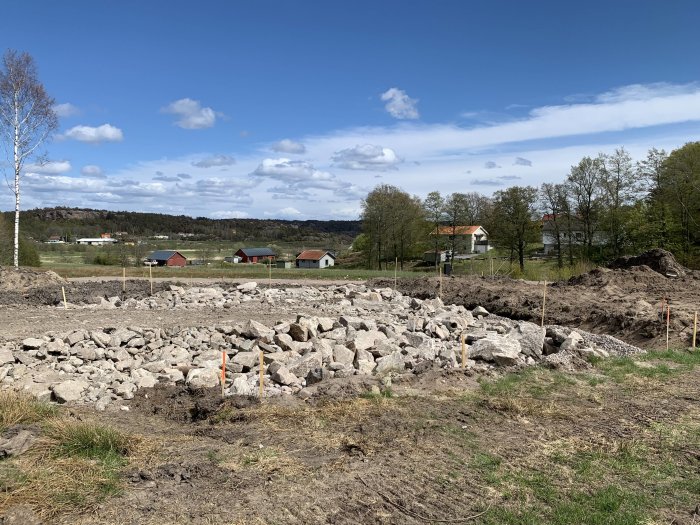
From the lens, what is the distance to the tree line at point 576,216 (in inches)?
1391

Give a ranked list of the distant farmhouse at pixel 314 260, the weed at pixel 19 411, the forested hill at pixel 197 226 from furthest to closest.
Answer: the forested hill at pixel 197 226, the distant farmhouse at pixel 314 260, the weed at pixel 19 411

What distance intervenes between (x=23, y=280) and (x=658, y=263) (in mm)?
30317

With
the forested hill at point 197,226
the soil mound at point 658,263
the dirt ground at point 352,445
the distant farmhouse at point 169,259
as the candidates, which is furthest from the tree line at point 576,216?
the forested hill at point 197,226

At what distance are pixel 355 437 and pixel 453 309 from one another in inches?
440

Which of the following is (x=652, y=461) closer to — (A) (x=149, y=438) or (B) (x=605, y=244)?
(A) (x=149, y=438)

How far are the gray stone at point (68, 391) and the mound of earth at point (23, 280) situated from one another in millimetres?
15578

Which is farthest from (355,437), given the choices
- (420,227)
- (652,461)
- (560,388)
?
(420,227)

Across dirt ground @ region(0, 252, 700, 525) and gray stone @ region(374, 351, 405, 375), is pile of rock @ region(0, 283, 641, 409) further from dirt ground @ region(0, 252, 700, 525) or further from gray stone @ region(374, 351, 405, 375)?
dirt ground @ region(0, 252, 700, 525)

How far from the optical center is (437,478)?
5.54 metres

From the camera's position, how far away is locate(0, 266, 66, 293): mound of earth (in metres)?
22.2

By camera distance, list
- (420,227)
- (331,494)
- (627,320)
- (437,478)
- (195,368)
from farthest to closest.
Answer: (420,227) → (627,320) → (195,368) → (437,478) → (331,494)

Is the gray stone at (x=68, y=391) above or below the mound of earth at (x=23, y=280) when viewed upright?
below

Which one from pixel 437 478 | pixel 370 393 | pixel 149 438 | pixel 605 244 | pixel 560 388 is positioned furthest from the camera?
pixel 605 244

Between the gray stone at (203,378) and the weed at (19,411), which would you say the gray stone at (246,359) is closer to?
the gray stone at (203,378)
